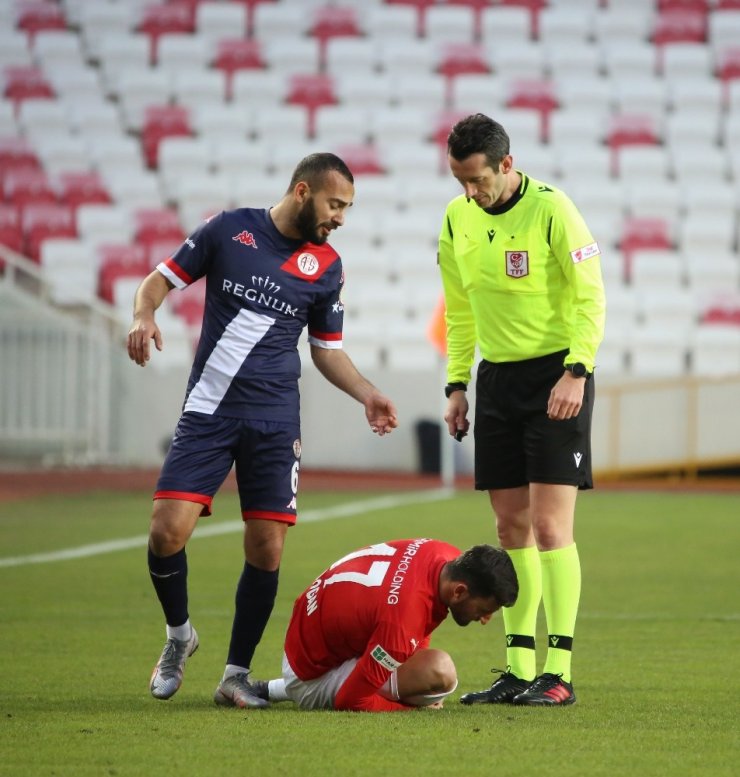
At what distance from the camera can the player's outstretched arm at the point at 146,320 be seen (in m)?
5.10

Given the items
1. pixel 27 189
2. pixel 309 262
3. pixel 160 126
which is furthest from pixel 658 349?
pixel 309 262

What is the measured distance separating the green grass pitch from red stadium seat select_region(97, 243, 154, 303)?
27.7 feet

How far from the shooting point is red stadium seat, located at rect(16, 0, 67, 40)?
944 inches

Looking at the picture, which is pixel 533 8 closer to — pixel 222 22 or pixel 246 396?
pixel 222 22

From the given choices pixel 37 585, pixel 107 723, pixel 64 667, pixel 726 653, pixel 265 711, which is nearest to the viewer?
pixel 107 723

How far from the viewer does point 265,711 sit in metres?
5.18

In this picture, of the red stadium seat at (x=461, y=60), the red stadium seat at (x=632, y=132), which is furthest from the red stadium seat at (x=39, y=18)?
the red stadium seat at (x=632, y=132)

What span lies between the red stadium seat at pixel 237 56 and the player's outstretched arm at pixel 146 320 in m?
18.4

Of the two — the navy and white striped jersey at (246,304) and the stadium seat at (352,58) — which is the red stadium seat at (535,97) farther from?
the navy and white striped jersey at (246,304)

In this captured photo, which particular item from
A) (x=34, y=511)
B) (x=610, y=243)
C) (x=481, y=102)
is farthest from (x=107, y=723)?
(x=481, y=102)

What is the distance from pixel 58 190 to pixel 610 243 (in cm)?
797

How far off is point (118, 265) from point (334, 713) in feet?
52.3

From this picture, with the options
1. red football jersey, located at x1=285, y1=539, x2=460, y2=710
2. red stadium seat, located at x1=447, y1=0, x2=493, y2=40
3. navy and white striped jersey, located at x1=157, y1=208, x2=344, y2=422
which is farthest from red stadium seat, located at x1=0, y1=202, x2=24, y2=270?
red football jersey, located at x1=285, y1=539, x2=460, y2=710

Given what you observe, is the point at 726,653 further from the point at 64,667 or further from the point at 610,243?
the point at 610,243
